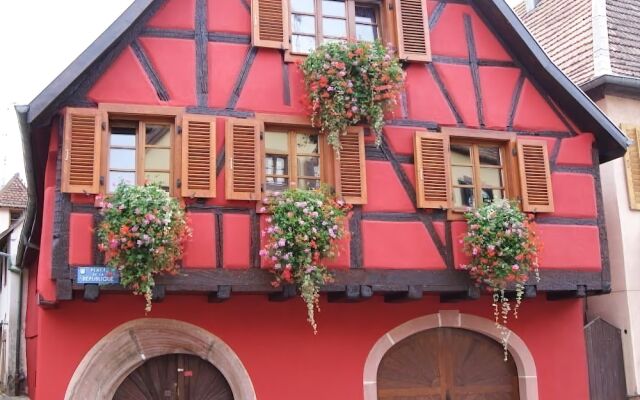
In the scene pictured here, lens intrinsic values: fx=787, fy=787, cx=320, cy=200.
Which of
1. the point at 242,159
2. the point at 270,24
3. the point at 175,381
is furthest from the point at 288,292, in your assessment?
the point at 270,24

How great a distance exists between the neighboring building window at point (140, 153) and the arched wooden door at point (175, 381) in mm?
1985

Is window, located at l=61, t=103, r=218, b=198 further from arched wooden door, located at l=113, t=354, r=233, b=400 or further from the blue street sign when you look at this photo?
arched wooden door, located at l=113, t=354, r=233, b=400

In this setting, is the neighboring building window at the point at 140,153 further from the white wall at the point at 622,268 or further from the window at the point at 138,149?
the white wall at the point at 622,268

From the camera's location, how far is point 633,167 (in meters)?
11.4

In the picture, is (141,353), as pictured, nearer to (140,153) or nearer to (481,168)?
(140,153)

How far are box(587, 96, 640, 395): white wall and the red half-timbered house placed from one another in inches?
36.5

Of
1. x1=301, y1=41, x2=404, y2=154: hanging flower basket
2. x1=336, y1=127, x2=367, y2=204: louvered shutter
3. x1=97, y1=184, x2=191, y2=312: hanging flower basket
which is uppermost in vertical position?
x1=301, y1=41, x2=404, y2=154: hanging flower basket

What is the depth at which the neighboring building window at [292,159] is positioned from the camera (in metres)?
8.89

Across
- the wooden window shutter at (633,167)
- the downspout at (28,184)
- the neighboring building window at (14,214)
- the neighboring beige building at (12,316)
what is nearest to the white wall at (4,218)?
the neighboring building window at (14,214)

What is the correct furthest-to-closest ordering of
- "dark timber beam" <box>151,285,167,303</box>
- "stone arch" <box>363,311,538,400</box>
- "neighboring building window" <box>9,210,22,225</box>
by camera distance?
"neighboring building window" <box>9,210,22,225</box>
"stone arch" <box>363,311,538,400</box>
"dark timber beam" <box>151,285,167,303</box>

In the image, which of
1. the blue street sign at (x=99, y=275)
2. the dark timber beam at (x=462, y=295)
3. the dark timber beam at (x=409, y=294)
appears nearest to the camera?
the blue street sign at (x=99, y=275)

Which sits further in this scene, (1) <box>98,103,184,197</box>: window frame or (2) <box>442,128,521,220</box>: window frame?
(2) <box>442,128,521,220</box>: window frame

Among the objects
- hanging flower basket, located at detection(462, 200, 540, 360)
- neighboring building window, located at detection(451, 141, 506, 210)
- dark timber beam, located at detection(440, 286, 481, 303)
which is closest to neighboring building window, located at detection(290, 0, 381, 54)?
neighboring building window, located at detection(451, 141, 506, 210)

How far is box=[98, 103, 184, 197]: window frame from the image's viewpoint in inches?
327
